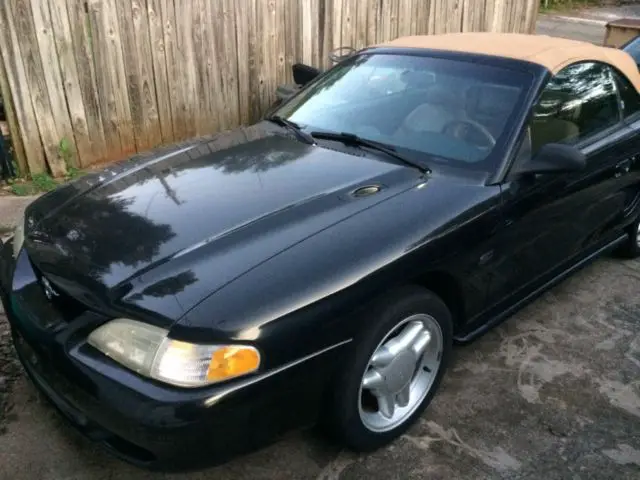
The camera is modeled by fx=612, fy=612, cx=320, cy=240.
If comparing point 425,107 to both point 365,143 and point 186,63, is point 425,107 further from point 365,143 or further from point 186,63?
point 186,63

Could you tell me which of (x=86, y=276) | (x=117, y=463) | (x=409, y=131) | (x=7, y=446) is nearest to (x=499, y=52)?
(x=409, y=131)

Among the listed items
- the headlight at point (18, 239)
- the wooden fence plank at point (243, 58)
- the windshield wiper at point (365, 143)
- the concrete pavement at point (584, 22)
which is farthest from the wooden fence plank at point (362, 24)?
the concrete pavement at point (584, 22)

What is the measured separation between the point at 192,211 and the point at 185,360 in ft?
2.53

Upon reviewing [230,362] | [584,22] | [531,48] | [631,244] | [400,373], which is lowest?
[584,22]

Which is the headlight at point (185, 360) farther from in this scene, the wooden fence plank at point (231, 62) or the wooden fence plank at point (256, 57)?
the wooden fence plank at point (256, 57)

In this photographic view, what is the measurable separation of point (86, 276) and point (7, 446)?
3.07 ft

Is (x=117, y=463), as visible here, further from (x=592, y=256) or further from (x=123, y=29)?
(x=123, y=29)

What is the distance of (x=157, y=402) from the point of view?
193 centimetres

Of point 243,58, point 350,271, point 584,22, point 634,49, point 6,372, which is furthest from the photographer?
point 584,22

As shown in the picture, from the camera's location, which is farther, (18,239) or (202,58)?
(202,58)

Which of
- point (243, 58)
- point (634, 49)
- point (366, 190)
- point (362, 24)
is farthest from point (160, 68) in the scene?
point (634, 49)

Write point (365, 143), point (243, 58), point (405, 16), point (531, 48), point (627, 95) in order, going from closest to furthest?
point (365, 143) < point (531, 48) < point (627, 95) < point (243, 58) < point (405, 16)

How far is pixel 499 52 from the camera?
333cm

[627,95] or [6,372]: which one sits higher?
[627,95]
